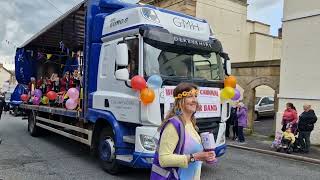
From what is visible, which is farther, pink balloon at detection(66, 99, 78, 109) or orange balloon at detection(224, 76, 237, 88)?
pink balloon at detection(66, 99, 78, 109)

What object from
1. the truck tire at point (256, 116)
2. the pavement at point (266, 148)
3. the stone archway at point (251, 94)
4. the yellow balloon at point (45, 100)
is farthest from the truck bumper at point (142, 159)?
the truck tire at point (256, 116)

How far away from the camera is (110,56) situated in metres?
7.80

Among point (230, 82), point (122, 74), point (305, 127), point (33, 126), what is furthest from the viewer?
point (33, 126)

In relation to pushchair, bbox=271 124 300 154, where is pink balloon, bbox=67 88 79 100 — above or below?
above

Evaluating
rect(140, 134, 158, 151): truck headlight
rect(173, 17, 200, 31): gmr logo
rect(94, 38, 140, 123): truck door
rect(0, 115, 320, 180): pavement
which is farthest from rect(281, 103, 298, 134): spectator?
rect(140, 134, 158, 151): truck headlight

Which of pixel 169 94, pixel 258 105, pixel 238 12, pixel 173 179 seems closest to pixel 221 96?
pixel 169 94

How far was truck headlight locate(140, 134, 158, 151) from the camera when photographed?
6656mm

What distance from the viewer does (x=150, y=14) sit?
7289mm

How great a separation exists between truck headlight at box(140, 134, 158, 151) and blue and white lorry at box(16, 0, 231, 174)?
0.02 metres

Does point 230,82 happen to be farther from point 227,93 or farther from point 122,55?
point 122,55

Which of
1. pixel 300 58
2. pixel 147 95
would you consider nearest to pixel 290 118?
pixel 300 58

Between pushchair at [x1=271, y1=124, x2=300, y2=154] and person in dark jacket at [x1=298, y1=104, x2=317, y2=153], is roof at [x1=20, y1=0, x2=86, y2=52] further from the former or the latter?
person in dark jacket at [x1=298, y1=104, x2=317, y2=153]

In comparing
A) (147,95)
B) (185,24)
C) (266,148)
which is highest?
(185,24)

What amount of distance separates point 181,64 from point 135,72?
3.07 ft
